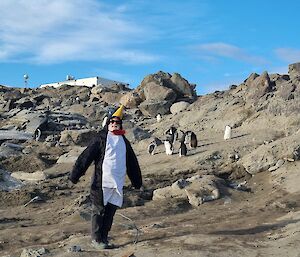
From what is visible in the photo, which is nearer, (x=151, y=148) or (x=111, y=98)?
(x=151, y=148)

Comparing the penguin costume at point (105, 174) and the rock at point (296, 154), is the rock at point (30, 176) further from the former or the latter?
the penguin costume at point (105, 174)

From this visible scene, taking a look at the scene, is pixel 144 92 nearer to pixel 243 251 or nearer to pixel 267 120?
pixel 267 120

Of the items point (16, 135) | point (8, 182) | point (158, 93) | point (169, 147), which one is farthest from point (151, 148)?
point (158, 93)

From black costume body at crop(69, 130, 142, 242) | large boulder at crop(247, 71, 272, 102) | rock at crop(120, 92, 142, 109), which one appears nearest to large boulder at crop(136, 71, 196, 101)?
rock at crop(120, 92, 142, 109)

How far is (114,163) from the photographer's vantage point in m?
6.28

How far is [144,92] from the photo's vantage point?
35.6 meters

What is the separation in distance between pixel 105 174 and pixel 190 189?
4900 mm

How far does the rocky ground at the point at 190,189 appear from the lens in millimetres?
6480

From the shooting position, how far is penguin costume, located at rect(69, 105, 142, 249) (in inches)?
245

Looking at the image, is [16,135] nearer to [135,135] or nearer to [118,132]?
[135,135]

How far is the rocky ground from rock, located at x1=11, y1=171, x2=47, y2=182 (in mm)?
34

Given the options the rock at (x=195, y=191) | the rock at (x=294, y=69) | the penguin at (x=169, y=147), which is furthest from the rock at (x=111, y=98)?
the rock at (x=195, y=191)

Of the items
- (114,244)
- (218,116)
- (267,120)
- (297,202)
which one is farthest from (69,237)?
(218,116)

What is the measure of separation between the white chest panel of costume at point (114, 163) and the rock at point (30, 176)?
377 inches
